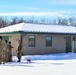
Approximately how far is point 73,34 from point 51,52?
155 inches

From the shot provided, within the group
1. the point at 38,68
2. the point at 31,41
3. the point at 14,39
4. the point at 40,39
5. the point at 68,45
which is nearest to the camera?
the point at 38,68

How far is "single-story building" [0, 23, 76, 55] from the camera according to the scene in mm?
31797

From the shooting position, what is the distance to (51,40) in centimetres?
3403

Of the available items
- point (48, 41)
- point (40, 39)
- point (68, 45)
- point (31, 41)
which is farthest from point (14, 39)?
point (68, 45)

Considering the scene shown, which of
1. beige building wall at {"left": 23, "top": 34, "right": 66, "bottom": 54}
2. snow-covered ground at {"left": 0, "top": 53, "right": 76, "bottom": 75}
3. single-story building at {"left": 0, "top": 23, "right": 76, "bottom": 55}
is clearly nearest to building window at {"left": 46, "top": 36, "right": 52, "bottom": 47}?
single-story building at {"left": 0, "top": 23, "right": 76, "bottom": 55}

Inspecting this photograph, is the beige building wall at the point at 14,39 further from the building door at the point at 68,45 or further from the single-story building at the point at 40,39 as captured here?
the building door at the point at 68,45

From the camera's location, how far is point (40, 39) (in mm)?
33000

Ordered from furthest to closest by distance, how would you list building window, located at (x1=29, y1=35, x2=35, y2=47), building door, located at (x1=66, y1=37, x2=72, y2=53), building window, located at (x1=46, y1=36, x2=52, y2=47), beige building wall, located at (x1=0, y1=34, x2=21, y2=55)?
building door, located at (x1=66, y1=37, x2=72, y2=53), building window, located at (x1=46, y1=36, x2=52, y2=47), building window, located at (x1=29, y1=35, x2=35, y2=47), beige building wall, located at (x1=0, y1=34, x2=21, y2=55)

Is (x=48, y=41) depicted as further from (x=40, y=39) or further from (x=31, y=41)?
(x=31, y=41)

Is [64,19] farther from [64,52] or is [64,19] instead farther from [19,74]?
[19,74]

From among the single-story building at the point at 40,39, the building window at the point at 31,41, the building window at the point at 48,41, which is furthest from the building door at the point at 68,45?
the building window at the point at 31,41

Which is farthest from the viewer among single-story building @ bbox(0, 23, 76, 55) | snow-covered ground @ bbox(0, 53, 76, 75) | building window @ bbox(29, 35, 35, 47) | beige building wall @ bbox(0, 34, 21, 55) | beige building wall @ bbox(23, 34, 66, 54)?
building window @ bbox(29, 35, 35, 47)

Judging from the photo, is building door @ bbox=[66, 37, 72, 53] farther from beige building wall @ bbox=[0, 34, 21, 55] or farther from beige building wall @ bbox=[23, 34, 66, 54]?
beige building wall @ bbox=[0, 34, 21, 55]

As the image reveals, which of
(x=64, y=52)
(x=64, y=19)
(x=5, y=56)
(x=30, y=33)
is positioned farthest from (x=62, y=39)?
(x=64, y=19)
